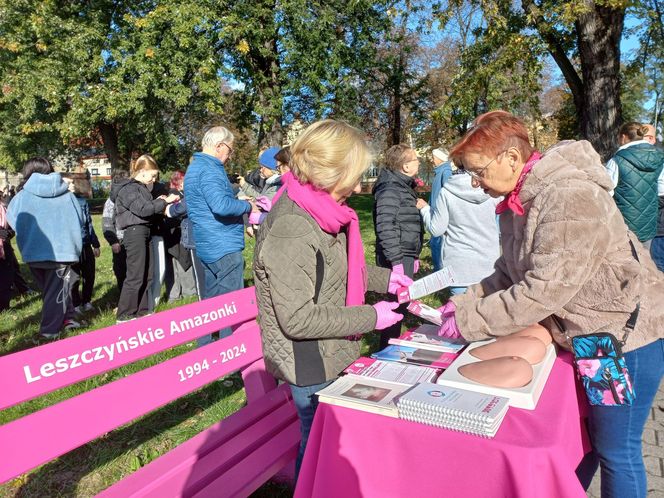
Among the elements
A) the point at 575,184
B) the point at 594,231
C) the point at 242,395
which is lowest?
the point at 242,395

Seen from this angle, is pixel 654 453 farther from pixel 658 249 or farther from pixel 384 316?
pixel 658 249

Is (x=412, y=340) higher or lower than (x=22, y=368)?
lower

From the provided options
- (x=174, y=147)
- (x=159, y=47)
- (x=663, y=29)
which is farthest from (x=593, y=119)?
(x=174, y=147)

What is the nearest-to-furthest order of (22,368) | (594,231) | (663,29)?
(594,231) → (22,368) → (663,29)

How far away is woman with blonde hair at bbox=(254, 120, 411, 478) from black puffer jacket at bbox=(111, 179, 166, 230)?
4.33 metres

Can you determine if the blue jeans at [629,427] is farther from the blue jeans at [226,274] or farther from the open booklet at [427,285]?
the blue jeans at [226,274]

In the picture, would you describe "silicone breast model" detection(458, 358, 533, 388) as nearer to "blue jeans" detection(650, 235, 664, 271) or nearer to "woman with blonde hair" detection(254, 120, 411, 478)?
"woman with blonde hair" detection(254, 120, 411, 478)

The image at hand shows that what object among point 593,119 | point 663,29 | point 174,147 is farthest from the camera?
point 174,147

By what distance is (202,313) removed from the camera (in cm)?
299

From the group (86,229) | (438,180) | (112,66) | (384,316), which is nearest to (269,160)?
(438,180)

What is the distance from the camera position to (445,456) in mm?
1631

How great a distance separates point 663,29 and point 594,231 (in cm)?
1286

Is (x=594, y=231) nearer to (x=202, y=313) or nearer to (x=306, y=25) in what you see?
(x=202, y=313)

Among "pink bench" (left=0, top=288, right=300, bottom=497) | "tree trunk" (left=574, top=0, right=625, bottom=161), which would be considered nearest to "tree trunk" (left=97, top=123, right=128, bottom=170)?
"tree trunk" (left=574, top=0, right=625, bottom=161)
